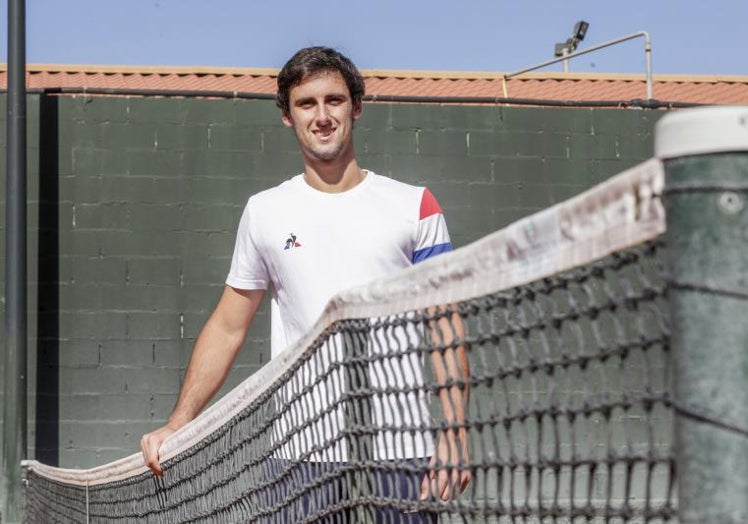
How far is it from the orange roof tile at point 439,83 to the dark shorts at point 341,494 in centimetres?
911

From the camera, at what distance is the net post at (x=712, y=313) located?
1.38 metres

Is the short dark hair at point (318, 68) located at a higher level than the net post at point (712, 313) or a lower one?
higher

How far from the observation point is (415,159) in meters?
10.2

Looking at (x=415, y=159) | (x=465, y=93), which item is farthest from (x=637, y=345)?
(x=465, y=93)

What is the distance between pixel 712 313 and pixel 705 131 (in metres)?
0.18

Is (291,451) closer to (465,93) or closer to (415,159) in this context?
(415,159)

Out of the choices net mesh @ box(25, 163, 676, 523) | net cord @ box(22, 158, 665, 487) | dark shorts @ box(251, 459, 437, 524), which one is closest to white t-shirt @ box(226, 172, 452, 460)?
net mesh @ box(25, 163, 676, 523)

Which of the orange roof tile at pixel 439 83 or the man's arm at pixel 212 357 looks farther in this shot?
the orange roof tile at pixel 439 83

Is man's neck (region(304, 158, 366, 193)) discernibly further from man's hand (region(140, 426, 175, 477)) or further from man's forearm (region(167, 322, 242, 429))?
man's hand (region(140, 426, 175, 477))

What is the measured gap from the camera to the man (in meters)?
3.79

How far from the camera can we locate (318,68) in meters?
4.04

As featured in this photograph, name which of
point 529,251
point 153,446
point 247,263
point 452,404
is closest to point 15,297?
point 153,446

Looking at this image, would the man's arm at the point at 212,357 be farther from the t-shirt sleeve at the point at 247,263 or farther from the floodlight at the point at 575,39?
the floodlight at the point at 575,39

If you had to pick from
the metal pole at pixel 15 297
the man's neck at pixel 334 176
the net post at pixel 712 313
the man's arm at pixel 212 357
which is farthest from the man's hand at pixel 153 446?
Answer: the metal pole at pixel 15 297
